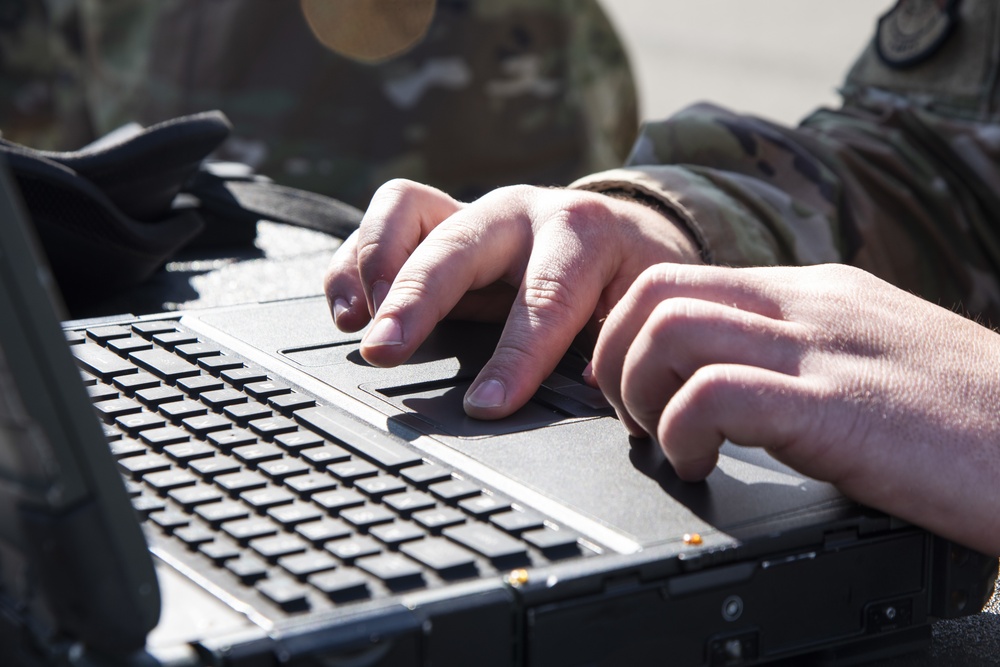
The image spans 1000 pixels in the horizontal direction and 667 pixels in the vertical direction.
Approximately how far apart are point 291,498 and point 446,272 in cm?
29

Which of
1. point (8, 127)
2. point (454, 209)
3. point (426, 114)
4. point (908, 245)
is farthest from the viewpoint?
point (8, 127)

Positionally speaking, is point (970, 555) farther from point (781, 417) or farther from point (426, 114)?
point (426, 114)

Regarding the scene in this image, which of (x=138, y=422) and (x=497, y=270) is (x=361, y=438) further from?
(x=497, y=270)

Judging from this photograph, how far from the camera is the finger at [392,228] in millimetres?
829

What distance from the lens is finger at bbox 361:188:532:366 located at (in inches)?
28.5

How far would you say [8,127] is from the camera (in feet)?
9.46

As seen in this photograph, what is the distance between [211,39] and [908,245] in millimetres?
1630

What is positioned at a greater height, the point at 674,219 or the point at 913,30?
the point at 913,30

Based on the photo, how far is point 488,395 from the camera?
0.67 m

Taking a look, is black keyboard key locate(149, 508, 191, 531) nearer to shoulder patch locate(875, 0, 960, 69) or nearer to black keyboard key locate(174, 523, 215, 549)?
black keyboard key locate(174, 523, 215, 549)

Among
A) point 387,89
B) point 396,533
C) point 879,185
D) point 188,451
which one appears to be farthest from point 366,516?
point 387,89

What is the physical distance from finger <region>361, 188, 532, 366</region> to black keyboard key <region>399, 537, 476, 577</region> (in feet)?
0.80

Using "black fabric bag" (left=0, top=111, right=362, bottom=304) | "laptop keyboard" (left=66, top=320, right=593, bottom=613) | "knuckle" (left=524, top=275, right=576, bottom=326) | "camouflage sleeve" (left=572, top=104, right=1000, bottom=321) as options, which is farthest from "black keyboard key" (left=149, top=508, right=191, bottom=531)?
"camouflage sleeve" (left=572, top=104, right=1000, bottom=321)

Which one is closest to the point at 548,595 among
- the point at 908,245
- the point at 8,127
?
the point at 908,245
